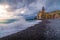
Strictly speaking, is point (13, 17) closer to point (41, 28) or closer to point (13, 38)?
point (13, 38)

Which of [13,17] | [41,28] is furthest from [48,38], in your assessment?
[13,17]

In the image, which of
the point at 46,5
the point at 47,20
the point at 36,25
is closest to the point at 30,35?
the point at 36,25

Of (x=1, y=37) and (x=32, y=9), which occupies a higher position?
(x=32, y=9)

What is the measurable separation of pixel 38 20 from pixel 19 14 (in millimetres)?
312

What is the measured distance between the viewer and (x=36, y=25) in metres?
1.93

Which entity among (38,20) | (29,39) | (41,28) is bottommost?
(29,39)

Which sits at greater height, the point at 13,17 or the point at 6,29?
the point at 13,17

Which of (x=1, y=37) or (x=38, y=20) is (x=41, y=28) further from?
(x=1, y=37)

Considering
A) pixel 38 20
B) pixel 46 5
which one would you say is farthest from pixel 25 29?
pixel 46 5

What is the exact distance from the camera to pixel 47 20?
6.34 ft

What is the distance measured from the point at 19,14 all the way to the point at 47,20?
17.6 inches

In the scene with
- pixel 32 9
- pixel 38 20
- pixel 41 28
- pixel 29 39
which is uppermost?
pixel 32 9

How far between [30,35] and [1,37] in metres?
0.44

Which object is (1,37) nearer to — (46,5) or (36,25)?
(36,25)
